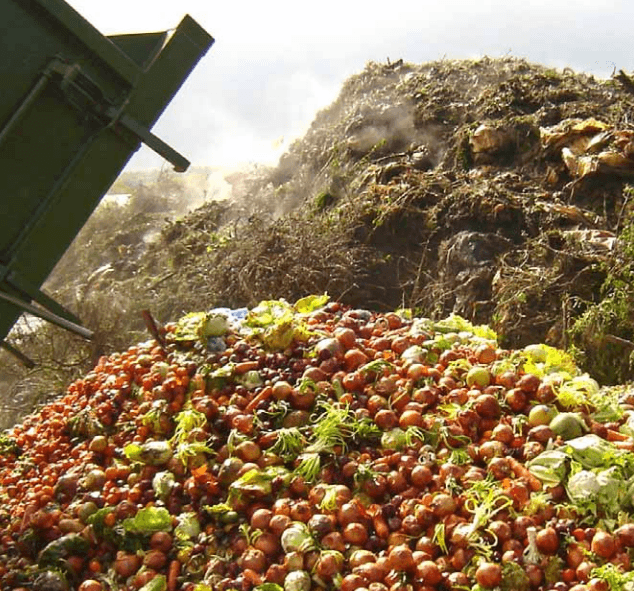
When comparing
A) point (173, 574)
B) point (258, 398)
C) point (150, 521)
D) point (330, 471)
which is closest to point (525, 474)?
point (330, 471)

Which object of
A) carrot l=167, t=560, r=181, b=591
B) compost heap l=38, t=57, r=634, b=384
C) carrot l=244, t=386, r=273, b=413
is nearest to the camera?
carrot l=167, t=560, r=181, b=591

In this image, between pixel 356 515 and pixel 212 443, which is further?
pixel 212 443

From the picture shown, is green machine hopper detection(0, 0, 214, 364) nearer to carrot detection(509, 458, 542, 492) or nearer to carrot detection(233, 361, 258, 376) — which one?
carrot detection(233, 361, 258, 376)

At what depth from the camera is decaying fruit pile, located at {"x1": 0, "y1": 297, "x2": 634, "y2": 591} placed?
2.65 metres

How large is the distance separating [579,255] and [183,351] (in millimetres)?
3689

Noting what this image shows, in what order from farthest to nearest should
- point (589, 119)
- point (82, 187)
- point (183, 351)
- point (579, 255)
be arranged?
point (589, 119) < point (579, 255) < point (183, 351) < point (82, 187)

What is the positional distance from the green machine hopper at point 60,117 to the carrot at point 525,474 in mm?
2226

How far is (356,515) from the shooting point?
284 centimetres

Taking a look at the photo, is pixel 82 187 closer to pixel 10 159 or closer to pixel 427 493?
pixel 10 159

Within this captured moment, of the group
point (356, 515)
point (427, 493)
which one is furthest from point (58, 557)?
point (427, 493)

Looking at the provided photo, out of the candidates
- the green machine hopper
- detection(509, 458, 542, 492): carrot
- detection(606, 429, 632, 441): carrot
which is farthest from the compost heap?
the green machine hopper

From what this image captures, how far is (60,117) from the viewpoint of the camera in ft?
11.5

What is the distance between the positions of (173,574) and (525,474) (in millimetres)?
1419

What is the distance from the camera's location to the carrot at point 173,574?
9.52 ft
